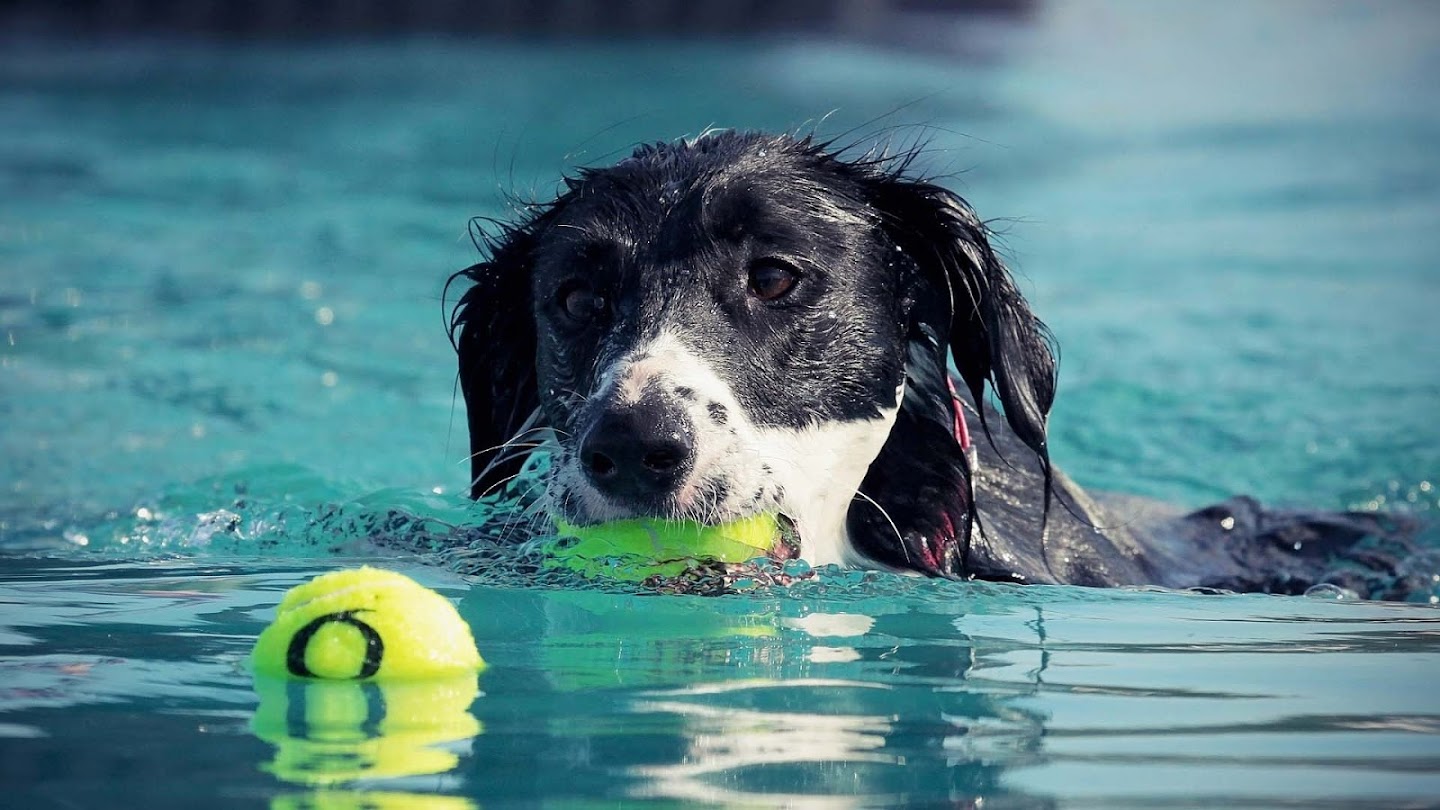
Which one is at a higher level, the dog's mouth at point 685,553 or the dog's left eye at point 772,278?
the dog's left eye at point 772,278

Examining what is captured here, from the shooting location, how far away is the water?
95.5 inches

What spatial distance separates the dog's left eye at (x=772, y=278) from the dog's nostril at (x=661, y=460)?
A: 2.07 ft

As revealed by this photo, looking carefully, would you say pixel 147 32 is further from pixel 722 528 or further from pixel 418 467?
pixel 722 528

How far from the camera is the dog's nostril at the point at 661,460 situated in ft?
11.1

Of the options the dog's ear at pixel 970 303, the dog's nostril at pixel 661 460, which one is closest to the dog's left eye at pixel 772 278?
the dog's ear at pixel 970 303

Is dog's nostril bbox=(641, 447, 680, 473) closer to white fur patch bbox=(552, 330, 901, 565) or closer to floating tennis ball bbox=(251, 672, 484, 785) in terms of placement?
white fur patch bbox=(552, 330, 901, 565)

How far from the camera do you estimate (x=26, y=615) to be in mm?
3594

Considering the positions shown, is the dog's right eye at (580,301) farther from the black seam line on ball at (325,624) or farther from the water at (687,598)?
the black seam line on ball at (325,624)

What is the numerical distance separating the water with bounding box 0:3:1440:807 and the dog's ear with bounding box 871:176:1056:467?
0.80ft

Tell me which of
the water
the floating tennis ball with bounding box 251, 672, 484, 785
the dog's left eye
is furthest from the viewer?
the dog's left eye

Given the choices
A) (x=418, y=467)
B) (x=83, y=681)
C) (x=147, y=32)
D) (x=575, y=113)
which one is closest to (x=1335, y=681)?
(x=83, y=681)

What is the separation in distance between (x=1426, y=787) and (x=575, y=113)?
13.2m

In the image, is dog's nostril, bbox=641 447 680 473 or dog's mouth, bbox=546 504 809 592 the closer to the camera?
dog's nostril, bbox=641 447 680 473

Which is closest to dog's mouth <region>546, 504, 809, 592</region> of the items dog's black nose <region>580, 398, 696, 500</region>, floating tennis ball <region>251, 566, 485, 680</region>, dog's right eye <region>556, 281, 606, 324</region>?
dog's black nose <region>580, 398, 696, 500</region>
